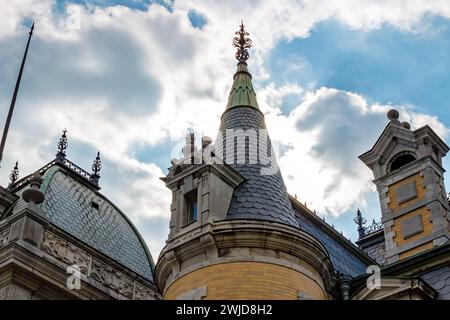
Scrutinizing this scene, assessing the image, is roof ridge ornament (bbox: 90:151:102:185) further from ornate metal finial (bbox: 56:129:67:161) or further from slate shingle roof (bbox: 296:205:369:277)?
slate shingle roof (bbox: 296:205:369:277)

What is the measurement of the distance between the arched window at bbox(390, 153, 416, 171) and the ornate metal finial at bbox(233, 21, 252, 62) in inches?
218

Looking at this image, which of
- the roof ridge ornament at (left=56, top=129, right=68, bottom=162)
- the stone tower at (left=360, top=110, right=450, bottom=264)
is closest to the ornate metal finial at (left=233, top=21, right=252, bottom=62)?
the stone tower at (left=360, top=110, right=450, bottom=264)

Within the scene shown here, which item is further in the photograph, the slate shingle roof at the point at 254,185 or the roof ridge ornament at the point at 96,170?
the roof ridge ornament at the point at 96,170

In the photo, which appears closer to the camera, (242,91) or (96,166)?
(242,91)

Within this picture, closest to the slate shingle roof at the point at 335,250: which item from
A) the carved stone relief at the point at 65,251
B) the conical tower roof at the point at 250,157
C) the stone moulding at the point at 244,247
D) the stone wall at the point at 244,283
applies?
the conical tower roof at the point at 250,157

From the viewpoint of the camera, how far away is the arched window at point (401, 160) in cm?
2267

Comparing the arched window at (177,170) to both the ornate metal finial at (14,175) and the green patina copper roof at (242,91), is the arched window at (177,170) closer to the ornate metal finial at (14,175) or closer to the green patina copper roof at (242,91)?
the green patina copper roof at (242,91)

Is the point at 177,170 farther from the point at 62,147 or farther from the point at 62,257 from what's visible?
the point at 62,147

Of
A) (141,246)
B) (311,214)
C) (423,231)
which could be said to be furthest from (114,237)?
(423,231)

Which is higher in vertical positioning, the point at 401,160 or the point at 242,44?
the point at 242,44

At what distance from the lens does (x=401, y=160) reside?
22.8 metres

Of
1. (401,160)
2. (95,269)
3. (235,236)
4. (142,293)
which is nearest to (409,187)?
(401,160)

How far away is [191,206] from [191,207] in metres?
0.03

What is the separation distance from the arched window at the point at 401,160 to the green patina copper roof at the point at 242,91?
13.5 ft
